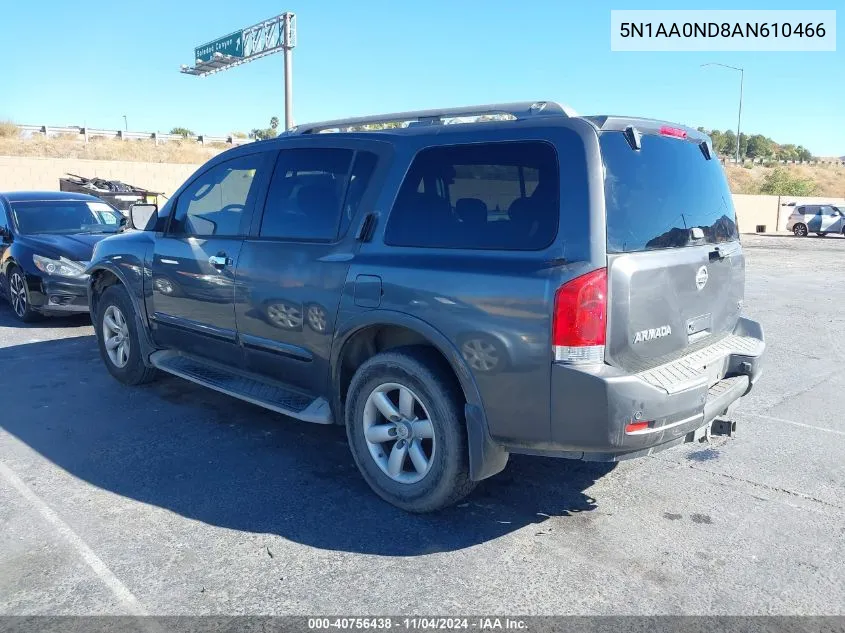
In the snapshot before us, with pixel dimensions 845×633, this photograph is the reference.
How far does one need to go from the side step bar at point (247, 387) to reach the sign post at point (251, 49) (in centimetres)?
1791

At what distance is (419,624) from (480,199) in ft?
6.32

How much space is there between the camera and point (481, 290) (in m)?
3.31

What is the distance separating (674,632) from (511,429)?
41.1 inches

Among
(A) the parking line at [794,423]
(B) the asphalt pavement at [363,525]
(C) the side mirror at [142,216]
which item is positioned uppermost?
(C) the side mirror at [142,216]

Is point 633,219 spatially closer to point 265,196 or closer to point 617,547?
point 617,547

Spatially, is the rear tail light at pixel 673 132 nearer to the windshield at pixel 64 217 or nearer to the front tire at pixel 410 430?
the front tire at pixel 410 430

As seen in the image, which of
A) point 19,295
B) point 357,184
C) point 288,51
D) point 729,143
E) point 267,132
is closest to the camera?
point 357,184

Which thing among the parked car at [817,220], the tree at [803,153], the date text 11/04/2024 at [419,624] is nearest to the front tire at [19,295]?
the date text 11/04/2024 at [419,624]

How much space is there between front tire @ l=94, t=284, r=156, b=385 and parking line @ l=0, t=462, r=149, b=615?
1.60 meters

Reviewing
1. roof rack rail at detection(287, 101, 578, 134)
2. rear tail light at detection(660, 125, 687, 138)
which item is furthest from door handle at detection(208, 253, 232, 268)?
rear tail light at detection(660, 125, 687, 138)

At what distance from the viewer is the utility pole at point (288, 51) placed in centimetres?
2247

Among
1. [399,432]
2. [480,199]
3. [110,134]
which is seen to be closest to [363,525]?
[399,432]

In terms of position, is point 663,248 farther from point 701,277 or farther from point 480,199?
point 480,199

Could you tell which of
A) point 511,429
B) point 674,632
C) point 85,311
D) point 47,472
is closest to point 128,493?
point 47,472
